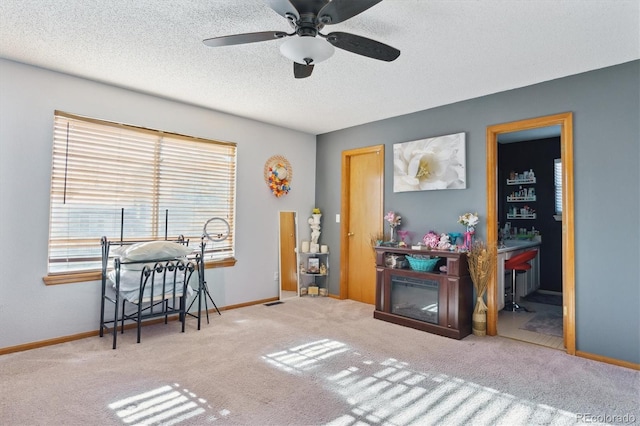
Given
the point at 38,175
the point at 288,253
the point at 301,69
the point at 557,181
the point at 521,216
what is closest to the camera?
the point at 301,69

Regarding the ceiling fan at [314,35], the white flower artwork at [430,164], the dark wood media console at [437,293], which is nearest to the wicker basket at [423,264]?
the dark wood media console at [437,293]

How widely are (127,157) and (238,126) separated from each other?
1.47m

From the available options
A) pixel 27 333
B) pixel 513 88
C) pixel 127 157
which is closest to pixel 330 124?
pixel 513 88

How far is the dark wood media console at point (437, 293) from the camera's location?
139 inches

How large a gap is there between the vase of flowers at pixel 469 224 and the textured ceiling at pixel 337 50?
1332 millimetres

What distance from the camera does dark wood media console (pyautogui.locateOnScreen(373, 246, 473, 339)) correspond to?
139 inches

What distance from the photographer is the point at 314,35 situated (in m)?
2.07

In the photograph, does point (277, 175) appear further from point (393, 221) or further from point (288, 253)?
point (393, 221)

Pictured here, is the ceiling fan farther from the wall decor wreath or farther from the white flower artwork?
the wall decor wreath

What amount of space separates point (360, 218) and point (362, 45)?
10.2 ft

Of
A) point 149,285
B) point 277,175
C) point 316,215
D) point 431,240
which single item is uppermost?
point 277,175

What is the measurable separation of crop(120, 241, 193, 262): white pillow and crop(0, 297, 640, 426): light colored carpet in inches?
31.8

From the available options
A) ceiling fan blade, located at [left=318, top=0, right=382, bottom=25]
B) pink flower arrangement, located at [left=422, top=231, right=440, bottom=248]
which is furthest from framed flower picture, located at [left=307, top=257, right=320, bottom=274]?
ceiling fan blade, located at [left=318, top=0, right=382, bottom=25]

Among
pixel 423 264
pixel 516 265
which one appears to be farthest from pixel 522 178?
pixel 423 264
